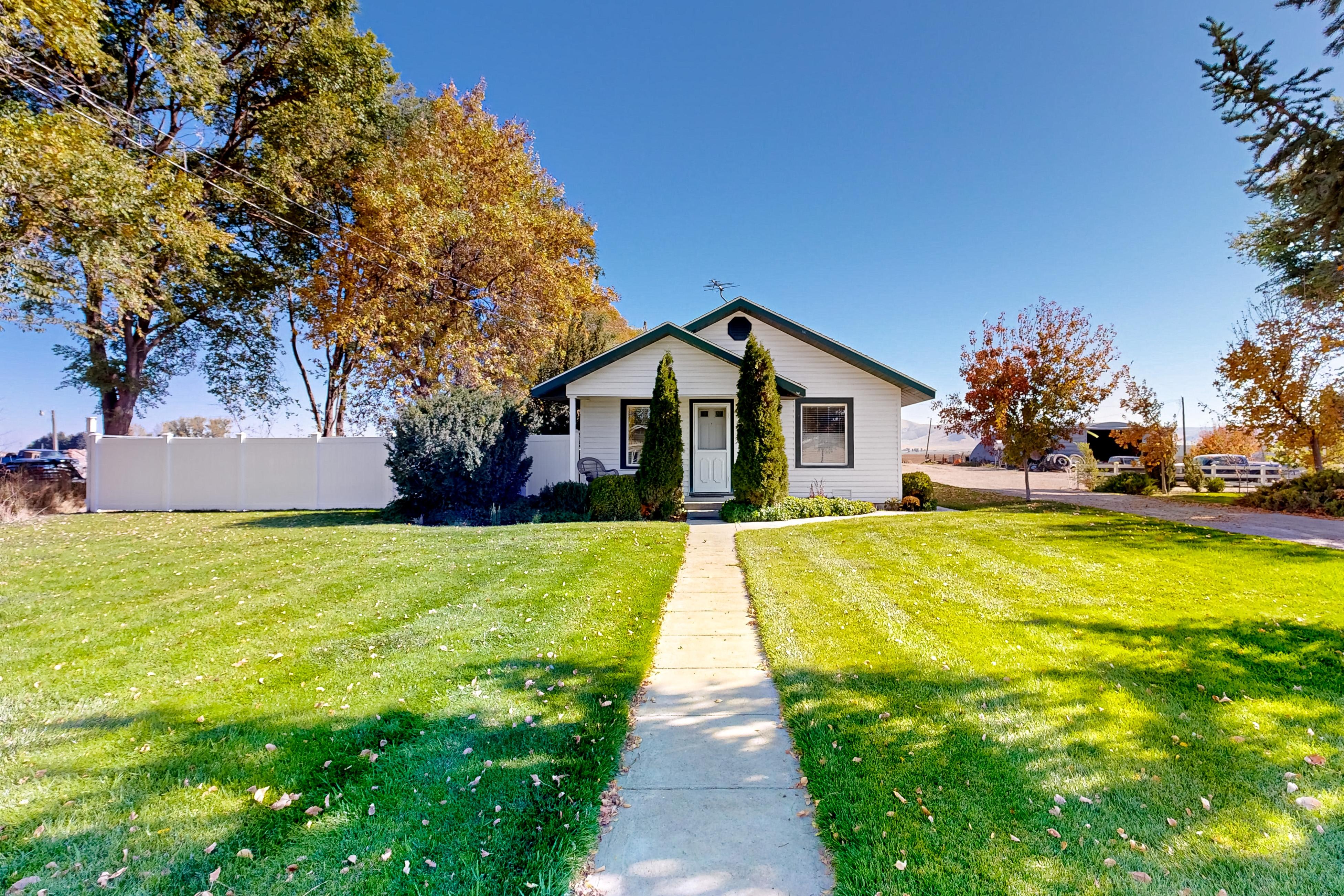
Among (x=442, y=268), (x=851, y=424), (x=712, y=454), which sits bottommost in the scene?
(x=712, y=454)

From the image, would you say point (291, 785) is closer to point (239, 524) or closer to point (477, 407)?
point (477, 407)

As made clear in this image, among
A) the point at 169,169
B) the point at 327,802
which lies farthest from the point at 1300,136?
the point at 169,169

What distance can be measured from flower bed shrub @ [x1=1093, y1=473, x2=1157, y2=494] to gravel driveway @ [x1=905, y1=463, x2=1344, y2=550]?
0.71m

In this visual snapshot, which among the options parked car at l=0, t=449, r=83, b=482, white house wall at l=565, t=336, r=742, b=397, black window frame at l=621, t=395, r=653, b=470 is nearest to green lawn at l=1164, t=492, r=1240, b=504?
white house wall at l=565, t=336, r=742, b=397

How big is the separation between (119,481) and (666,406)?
→ 15.1 m

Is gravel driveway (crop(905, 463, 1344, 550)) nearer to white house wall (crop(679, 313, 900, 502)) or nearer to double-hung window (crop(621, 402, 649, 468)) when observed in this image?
white house wall (crop(679, 313, 900, 502))

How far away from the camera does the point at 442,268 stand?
1712cm

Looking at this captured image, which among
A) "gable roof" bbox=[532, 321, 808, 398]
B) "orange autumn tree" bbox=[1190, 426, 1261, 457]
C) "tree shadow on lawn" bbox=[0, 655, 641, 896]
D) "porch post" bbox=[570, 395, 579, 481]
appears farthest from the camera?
Result: "orange autumn tree" bbox=[1190, 426, 1261, 457]

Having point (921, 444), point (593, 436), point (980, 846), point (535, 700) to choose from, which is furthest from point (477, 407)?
point (921, 444)

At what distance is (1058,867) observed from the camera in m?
2.03

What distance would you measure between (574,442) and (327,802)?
1096 cm

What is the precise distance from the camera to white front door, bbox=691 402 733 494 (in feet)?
45.2

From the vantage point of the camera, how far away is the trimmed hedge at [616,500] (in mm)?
11727

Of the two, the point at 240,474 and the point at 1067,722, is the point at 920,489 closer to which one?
the point at 1067,722
